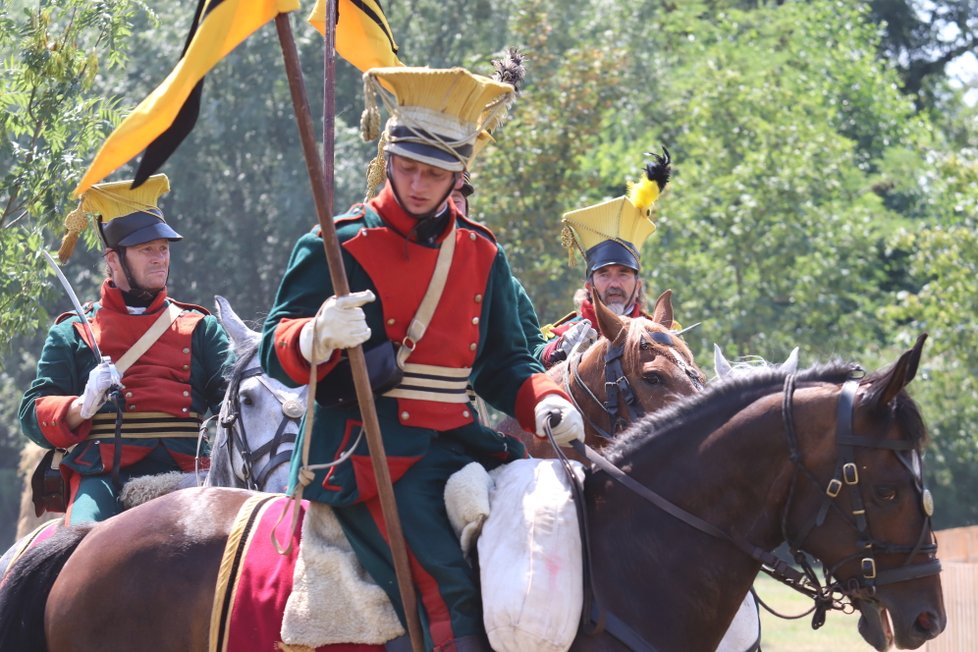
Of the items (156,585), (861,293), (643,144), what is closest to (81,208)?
(156,585)

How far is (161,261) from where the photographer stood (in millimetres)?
7984

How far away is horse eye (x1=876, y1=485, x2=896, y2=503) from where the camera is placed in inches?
182

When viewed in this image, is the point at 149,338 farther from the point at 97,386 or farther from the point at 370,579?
the point at 370,579

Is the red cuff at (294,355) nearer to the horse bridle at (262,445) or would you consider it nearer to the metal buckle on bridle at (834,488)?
the metal buckle on bridle at (834,488)

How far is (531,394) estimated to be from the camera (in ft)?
17.4

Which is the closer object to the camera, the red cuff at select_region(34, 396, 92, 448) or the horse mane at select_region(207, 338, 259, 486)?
the red cuff at select_region(34, 396, 92, 448)

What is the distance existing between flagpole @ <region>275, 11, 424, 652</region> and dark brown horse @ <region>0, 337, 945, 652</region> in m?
0.60

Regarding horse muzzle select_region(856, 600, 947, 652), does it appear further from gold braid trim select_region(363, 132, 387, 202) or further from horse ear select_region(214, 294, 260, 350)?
horse ear select_region(214, 294, 260, 350)

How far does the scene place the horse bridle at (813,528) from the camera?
462 cm

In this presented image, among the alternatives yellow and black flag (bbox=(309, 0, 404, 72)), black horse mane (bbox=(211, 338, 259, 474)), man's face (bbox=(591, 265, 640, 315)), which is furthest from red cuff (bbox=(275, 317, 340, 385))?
man's face (bbox=(591, 265, 640, 315))

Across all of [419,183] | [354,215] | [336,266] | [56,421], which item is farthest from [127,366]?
[336,266]

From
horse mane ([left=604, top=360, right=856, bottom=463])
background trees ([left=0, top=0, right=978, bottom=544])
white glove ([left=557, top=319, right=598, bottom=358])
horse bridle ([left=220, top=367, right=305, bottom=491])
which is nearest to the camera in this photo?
horse mane ([left=604, top=360, right=856, bottom=463])

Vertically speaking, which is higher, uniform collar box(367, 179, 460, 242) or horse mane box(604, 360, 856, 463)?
uniform collar box(367, 179, 460, 242)

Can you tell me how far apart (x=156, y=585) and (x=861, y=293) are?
24.3 meters
